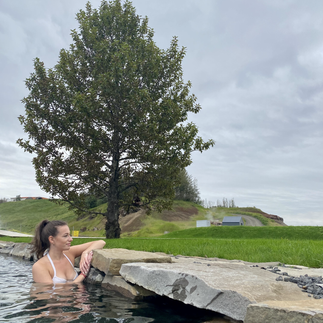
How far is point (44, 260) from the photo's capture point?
5746 millimetres

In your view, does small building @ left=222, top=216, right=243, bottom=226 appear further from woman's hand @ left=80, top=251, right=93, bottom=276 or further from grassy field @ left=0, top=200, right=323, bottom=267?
woman's hand @ left=80, top=251, right=93, bottom=276

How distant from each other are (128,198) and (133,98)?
24.9 ft

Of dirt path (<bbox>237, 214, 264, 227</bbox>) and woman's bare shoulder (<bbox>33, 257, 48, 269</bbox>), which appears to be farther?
dirt path (<bbox>237, 214, 264, 227</bbox>)

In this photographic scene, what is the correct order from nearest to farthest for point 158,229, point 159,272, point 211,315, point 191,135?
1. point 211,315
2. point 159,272
3. point 191,135
4. point 158,229

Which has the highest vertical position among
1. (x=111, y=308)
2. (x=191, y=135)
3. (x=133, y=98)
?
(x=133, y=98)

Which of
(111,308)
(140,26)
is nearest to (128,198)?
(140,26)

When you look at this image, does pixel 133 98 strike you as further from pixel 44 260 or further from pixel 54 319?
pixel 54 319

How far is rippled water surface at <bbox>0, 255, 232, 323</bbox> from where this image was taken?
12.4 ft

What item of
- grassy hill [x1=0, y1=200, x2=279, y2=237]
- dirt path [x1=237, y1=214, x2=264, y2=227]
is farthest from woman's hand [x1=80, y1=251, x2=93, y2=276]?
dirt path [x1=237, y1=214, x2=264, y2=227]

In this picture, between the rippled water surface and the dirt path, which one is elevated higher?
the dirt path

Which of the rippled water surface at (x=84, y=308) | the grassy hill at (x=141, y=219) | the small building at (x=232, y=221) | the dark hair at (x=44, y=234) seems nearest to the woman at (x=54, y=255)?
the dark hair at (x=44, y=234)

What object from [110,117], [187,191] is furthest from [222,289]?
[187,191]

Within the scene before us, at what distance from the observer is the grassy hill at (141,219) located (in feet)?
123

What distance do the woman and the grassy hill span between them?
25814 millimetres
